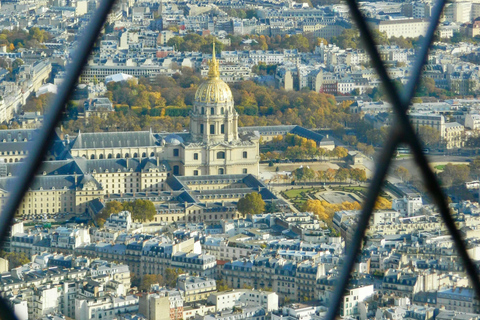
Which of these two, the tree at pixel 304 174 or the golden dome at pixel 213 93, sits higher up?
the golden dome at pixel 213 93

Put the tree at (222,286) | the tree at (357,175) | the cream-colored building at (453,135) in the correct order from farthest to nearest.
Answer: the cream-colored building at (453,135)
the tree at (357,175)
the tree at (222,286)

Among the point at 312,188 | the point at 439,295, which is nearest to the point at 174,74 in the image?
the point at 312,188

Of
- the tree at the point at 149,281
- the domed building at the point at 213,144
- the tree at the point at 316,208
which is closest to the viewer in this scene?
the tree at the point at 149,281

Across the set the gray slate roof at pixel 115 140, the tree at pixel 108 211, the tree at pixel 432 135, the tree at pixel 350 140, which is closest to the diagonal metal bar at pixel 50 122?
the tree at pixel 108 211

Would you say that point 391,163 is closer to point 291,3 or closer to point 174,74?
point 174,74

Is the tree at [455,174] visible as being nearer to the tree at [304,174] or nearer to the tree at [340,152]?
the tree at [304,174]

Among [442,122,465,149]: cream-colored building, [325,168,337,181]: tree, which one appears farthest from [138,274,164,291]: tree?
[442,122,465,149]: cream-colored building
